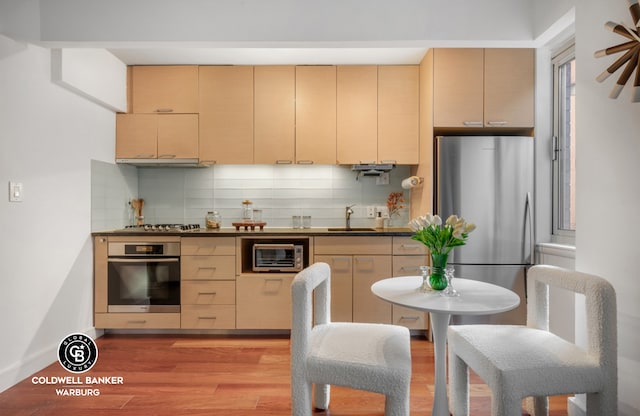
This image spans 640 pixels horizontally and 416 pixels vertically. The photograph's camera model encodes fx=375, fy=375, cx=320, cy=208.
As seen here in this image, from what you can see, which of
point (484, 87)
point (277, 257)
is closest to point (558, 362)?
point (277, 257)

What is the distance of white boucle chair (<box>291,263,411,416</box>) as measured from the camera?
4.98 ft

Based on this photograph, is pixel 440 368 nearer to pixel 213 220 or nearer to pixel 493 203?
pixel 493 203

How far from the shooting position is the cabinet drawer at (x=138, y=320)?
3246 millimetres

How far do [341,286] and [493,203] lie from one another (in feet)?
4.73

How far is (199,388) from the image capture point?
238 centimetres

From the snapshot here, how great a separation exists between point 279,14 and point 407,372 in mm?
2214

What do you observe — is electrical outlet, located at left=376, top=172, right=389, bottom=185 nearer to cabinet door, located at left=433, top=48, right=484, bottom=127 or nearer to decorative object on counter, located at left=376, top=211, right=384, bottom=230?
decorative object on counter, located at left=376, top=211, right=384, bottom=230

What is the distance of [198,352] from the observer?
298 cm

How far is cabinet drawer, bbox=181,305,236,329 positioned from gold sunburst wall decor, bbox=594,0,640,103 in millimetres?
3003

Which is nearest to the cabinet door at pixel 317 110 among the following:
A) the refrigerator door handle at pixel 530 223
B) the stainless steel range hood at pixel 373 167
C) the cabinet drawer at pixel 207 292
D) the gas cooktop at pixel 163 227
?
the stainless steel range hood at pixel 373 167

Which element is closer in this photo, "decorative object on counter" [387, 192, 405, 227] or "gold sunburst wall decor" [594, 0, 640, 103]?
"gold sunburst wall decor" [594, 0, 640, 103]

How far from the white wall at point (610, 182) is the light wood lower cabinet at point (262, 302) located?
7.03 feet

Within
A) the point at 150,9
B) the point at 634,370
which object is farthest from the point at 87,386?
the point at 634,370

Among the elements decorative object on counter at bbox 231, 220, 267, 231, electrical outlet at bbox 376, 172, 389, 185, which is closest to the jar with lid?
decorative object on counter at bbox 231, 220, 267, 231
